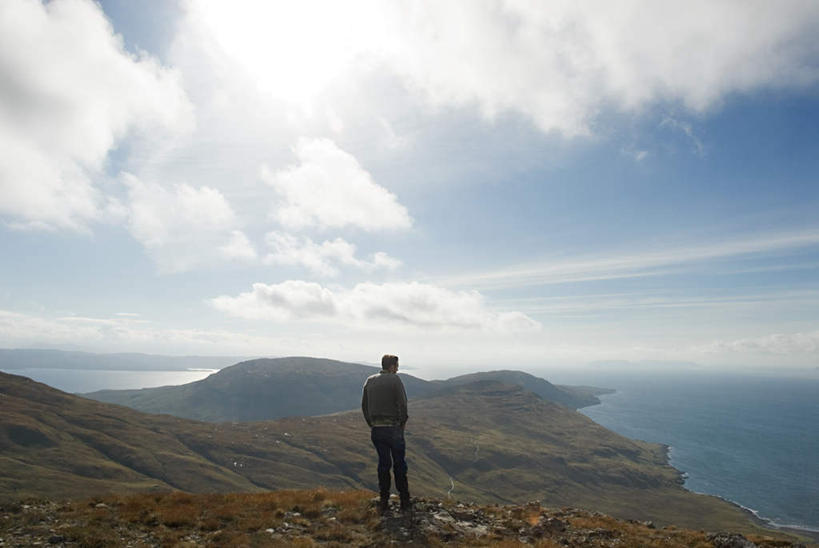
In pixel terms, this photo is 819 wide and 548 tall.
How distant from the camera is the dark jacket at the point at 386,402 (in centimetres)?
1403

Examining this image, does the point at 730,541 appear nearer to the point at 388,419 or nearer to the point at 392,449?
the point at 392,449

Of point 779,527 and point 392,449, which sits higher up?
point 392,449

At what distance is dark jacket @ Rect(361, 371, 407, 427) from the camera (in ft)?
46.0

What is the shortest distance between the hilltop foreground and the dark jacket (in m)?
3.38

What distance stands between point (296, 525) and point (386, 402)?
547 cm

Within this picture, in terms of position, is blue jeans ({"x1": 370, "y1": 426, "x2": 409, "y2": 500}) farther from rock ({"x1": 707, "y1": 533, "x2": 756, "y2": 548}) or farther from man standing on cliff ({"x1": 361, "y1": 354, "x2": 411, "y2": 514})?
rock ({"x1": 707, "y1": 533, "x2": 756, "y2": 548})

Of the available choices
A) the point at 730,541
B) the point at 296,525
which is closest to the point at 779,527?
the point at 730,541

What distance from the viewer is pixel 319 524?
14125 millimetres

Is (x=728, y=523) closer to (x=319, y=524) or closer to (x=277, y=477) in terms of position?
(x=277, y=477)

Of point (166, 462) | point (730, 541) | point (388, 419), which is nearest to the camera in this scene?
point (388, 419)

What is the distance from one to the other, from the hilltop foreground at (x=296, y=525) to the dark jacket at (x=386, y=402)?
11.1 ft

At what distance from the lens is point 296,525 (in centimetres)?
1424

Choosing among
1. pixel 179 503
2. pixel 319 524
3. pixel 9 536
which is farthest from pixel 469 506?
pixel 9 536

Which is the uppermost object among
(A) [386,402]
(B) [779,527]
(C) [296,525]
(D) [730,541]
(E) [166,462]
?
(A) [386,402]
